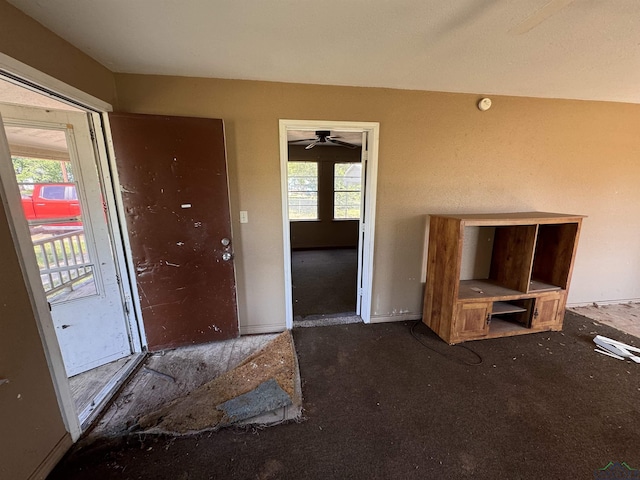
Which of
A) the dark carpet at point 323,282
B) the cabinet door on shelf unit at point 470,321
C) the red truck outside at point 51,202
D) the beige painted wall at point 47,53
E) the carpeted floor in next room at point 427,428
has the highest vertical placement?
the beige painted wall at point 47,53

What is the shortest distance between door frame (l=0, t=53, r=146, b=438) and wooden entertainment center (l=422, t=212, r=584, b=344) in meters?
2.70

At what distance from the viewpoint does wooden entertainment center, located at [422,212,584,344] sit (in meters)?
2.23

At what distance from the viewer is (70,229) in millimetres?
1936

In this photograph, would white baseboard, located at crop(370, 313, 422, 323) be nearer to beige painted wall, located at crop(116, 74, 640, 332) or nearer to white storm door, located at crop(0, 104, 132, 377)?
beige painted wall, located at crop(116, 74, 640, 332)

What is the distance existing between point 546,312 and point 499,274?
0.51m

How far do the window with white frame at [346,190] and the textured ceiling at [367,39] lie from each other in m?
3.94

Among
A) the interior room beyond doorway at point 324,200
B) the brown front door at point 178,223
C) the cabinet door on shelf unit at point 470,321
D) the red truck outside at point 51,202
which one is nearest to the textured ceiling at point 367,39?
the brown front door at point 178,223

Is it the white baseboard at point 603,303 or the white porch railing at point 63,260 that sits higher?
the white porch railing at point 63,260

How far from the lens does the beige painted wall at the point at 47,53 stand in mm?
1195

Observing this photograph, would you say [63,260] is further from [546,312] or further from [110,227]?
[546,312]

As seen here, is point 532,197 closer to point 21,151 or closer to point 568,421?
point 568,421

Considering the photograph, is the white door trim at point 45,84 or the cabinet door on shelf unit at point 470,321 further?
the cabinet door on shelf unit at point 470,321

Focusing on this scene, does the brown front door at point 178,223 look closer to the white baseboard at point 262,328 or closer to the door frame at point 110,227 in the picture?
the door frame at point 110,227

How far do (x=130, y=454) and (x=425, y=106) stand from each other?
327 centimetres
